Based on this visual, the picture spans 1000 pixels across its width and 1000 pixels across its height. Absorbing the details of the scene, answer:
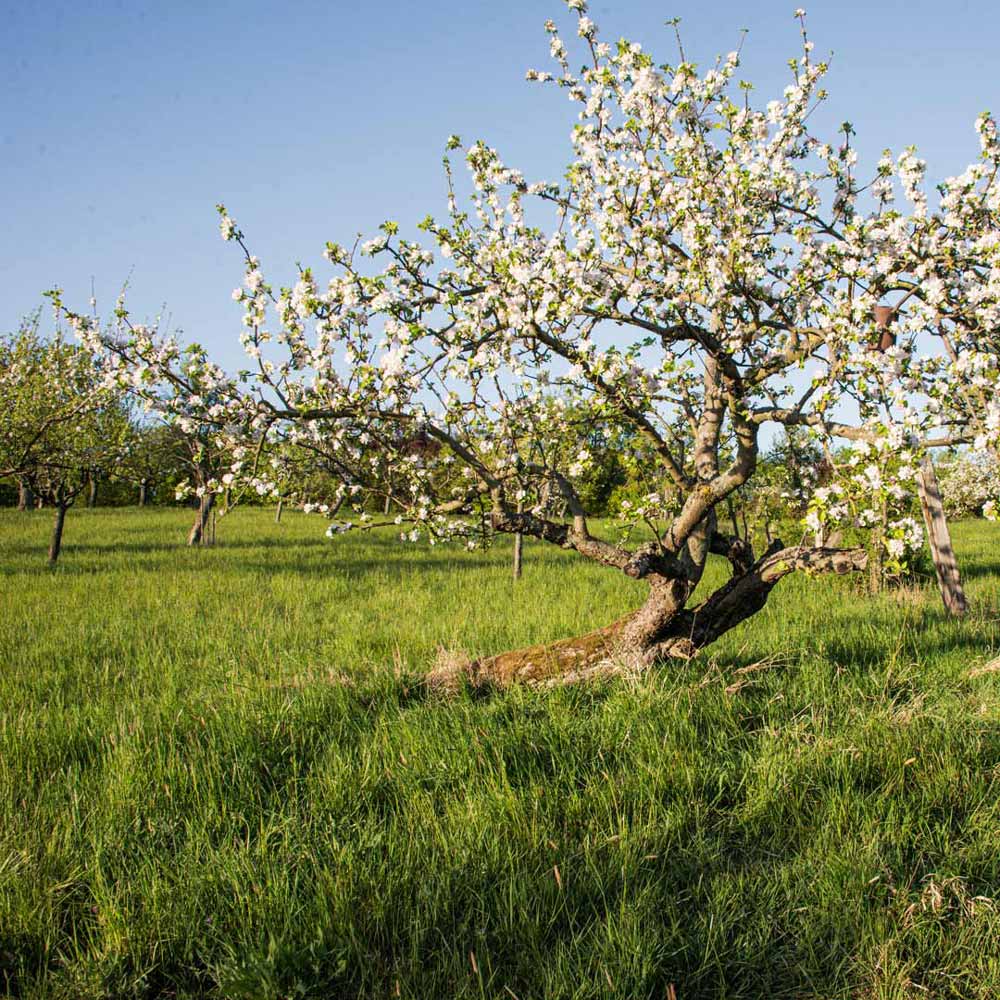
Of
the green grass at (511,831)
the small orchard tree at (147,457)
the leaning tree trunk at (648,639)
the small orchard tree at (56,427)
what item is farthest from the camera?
the small orchard tree at (147,457)

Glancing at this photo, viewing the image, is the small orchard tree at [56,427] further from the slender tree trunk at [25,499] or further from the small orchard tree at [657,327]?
the slender tree trunk at [25,499]

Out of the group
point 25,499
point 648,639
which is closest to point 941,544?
point 648,639

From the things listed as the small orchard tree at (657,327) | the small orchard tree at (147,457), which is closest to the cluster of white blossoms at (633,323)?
the small orchard tree at (657,327)

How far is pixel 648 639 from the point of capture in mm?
6750

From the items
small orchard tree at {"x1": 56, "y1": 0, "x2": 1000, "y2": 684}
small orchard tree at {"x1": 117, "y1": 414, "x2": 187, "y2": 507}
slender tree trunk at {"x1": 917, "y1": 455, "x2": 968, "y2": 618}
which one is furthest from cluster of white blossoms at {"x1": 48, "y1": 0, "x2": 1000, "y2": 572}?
small orchard tree at {"x1": 117, "y1": 414, "x2": 187, "y2": 507}

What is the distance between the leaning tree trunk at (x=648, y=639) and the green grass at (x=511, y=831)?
284 millimetres

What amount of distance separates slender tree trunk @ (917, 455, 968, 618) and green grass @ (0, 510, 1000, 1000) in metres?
2.30

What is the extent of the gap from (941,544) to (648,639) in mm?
5665

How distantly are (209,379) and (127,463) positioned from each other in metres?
18.5

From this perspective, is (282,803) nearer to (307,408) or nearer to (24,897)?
(24,897)

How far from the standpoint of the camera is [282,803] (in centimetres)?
458

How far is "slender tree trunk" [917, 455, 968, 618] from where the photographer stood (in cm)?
994

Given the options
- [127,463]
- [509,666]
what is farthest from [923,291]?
[127,463]

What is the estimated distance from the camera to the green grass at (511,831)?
324cm
